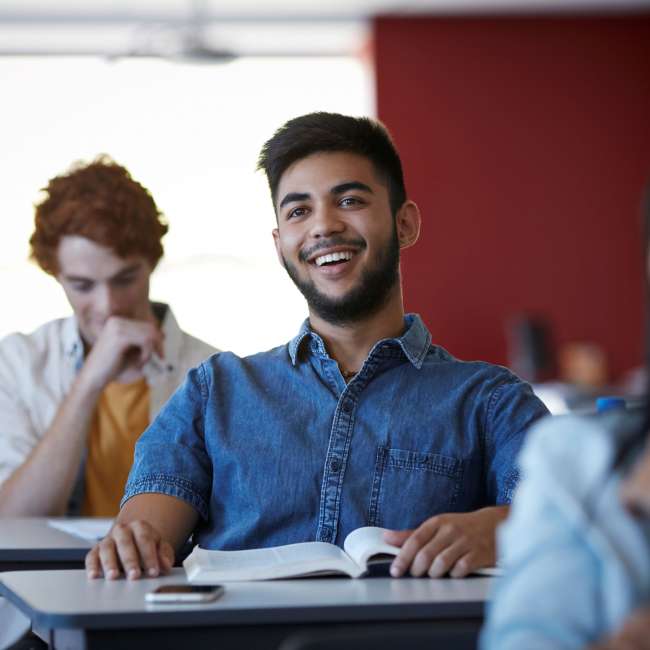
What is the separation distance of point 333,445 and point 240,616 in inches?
26.0

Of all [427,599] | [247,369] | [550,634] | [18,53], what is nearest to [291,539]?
[247,369]

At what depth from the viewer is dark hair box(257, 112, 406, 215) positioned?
2.11 meters

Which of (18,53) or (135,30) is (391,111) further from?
(18,53)

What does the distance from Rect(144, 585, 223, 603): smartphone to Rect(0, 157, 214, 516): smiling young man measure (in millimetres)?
1463

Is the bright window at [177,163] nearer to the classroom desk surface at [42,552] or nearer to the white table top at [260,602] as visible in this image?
the classroom desk surface at [42,552]

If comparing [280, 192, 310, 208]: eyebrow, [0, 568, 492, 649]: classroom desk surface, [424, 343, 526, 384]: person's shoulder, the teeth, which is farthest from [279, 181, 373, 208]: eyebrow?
[0, 568, 492, 649]: classroom desk surface

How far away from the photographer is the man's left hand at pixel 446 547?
156 cm

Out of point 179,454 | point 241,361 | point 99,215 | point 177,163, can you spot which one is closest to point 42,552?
point 179,454

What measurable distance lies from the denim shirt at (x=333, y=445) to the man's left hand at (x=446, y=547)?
25 cm

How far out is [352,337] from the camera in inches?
81.8

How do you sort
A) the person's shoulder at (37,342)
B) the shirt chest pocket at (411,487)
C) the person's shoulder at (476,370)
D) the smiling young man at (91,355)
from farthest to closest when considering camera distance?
the person's shoulder at (37,342)
the smiling young man at (91,355)
the person's shoulder at (476,370)
the shirt chest pocket at (411,487)

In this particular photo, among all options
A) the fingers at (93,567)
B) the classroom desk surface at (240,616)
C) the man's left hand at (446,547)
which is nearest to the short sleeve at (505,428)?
the man's left hand at (446,547)

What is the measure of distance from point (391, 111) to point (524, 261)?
1089 millimetres

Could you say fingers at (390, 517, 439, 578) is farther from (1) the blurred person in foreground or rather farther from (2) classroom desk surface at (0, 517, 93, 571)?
(2) classroom desk surface at (0, 517, 93, 571)
